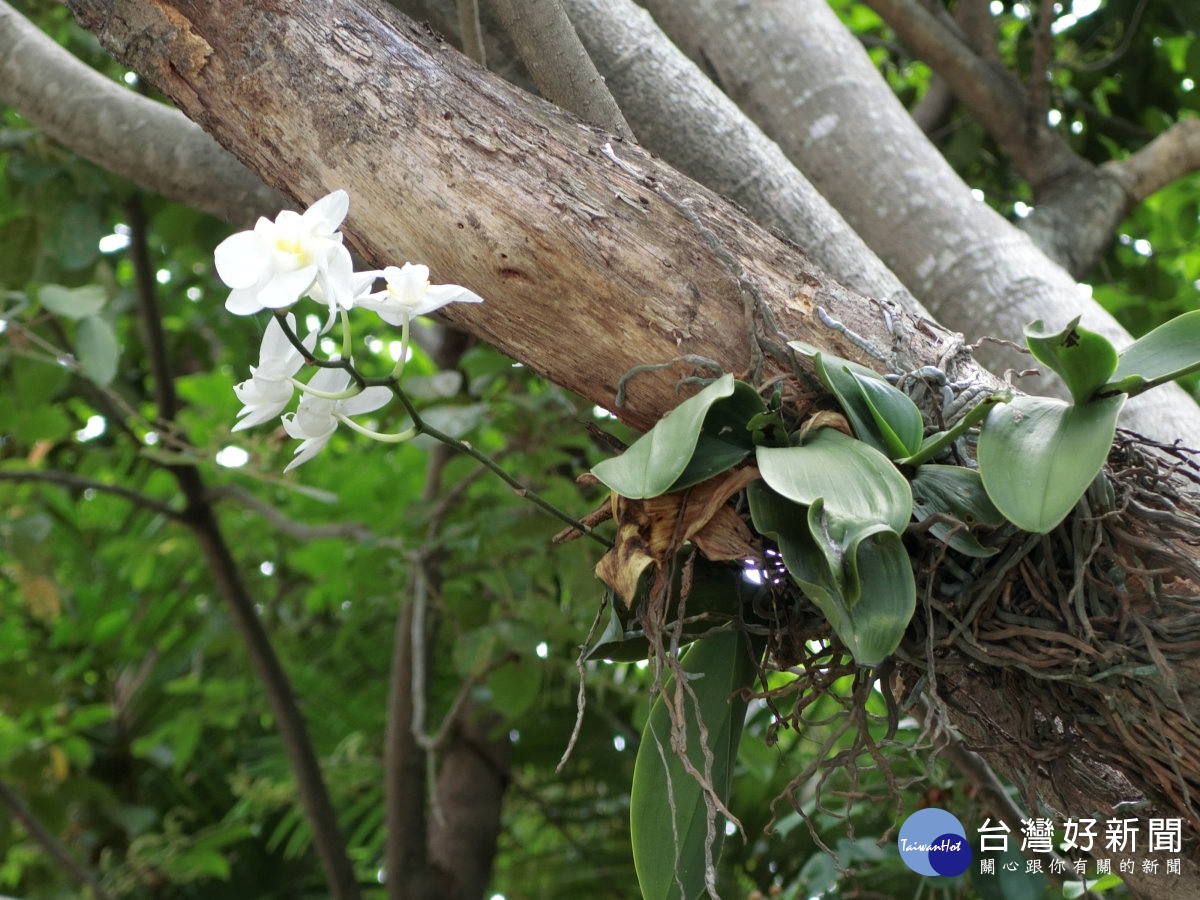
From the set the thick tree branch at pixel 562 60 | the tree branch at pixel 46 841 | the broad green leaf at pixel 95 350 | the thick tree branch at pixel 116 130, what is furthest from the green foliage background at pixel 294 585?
the thick tree branch at pixel 562 60

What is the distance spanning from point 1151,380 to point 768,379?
0.21m

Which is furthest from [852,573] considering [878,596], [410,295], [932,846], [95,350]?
[95,350]

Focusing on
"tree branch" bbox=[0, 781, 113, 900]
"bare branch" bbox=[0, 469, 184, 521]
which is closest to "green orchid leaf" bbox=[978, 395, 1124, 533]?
"bare branch" bbox=[0, 469, 184, 521]

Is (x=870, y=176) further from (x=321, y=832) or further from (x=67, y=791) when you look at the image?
(x=67, y=791)

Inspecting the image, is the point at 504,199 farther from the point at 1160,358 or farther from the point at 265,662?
the point at 265,662

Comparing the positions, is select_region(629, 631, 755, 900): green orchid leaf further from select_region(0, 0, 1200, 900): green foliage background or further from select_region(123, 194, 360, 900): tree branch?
select_region(123, 194, 360, 900): tree branch

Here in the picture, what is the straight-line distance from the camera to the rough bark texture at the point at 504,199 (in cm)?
64

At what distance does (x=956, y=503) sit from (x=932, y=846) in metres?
0.44

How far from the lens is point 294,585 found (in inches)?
94.8

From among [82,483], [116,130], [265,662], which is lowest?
[265,662]

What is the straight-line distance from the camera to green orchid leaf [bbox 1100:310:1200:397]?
0.57m

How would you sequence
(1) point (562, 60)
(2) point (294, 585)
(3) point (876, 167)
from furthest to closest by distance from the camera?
(2) point (294, 585)
(3) point (876, 167)
(1) point (562, 60)

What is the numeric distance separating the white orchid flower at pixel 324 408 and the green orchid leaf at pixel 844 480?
26 centimetres

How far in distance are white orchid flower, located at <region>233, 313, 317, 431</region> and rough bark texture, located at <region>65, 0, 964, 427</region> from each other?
9 cm
